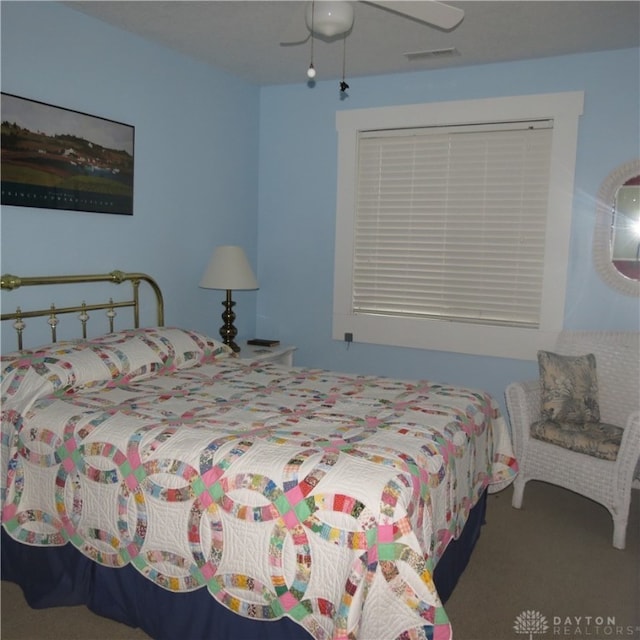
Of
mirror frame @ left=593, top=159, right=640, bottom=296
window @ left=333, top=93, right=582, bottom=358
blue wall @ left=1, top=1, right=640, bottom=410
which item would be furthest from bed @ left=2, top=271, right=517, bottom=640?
mirror frame @ left=593, top=159, right=640, bottom=296

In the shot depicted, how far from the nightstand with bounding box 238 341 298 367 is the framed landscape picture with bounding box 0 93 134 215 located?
50.4 inches

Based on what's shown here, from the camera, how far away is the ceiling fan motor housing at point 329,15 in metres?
2.24

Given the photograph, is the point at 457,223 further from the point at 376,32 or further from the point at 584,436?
the point at 584,436

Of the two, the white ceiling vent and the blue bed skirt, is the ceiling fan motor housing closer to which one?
the white ceiling vent

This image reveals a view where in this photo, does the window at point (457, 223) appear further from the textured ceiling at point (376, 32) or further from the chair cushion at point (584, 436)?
the chair cushion at point (584, 436)

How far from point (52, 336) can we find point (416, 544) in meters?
2.34

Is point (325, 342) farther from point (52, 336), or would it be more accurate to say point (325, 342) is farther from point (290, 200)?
point (52, 336)

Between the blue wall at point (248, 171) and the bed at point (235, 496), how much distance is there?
1035 millimetres

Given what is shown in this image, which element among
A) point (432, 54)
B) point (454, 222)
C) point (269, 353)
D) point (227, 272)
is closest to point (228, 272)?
point (227, 272)

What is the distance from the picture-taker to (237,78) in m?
4.47

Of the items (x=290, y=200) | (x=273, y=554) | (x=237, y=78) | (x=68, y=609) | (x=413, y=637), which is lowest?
(x=68, y=609)

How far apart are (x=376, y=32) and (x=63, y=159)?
73.9 inches

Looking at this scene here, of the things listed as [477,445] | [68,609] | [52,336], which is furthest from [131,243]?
[477,445]

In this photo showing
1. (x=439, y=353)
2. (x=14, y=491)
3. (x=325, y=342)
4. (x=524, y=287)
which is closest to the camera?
(x=14, y=491)
